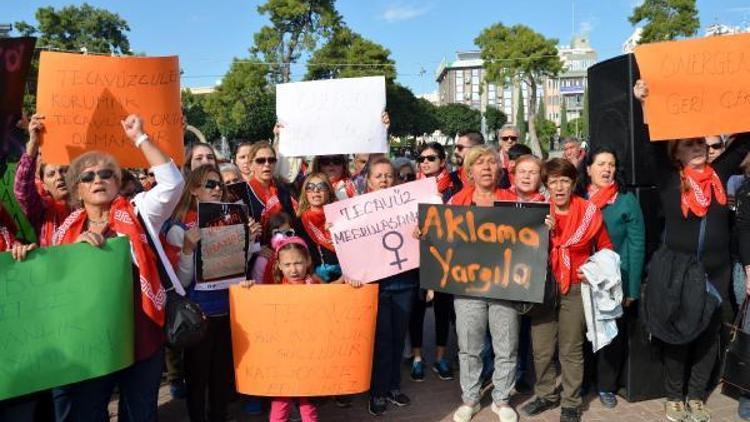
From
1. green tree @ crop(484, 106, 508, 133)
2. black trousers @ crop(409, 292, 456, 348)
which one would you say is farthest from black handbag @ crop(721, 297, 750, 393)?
green tree @ crop(484, 106, 508, 133)

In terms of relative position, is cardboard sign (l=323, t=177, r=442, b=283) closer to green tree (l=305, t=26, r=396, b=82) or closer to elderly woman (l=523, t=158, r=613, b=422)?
elderly woman (l=523, t=158, r=613, b=422)

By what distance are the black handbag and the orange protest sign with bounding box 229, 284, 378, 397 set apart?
9.14ft

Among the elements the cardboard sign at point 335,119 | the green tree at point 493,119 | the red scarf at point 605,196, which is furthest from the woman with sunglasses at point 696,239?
the green tree at point 493,119

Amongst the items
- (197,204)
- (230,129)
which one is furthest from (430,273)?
(230,129)

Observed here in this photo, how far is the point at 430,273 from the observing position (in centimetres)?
434

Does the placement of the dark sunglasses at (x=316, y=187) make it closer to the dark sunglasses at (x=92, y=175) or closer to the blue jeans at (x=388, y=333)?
the blue jeans at (x=388, y=333)

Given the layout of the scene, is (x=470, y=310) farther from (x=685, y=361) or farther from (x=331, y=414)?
(x=685, y=361)

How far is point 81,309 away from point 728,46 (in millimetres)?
4393

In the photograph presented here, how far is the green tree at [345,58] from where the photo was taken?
40906 mm

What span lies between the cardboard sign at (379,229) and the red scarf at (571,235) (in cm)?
93

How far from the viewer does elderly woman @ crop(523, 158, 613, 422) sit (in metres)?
4.21

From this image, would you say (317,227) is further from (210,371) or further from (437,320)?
(437,320)

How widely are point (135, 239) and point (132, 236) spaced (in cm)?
2

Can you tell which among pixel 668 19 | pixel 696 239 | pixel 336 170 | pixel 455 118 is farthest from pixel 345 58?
pixel 455 118
